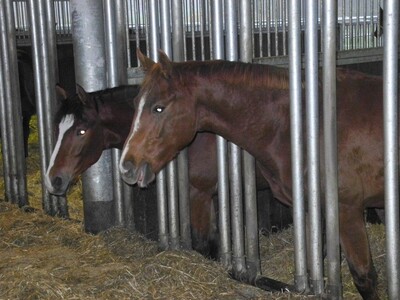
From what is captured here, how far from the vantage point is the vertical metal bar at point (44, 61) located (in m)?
4.88

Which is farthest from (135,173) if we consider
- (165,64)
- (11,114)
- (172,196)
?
(11,114)

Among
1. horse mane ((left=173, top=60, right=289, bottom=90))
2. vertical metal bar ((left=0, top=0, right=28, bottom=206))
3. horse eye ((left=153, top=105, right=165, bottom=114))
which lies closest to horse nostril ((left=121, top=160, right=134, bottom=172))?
horse eye ((left=153, top=105, right=165, bottom=114))

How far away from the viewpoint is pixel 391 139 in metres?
2.80

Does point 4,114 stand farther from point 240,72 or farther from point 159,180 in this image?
point 240,72

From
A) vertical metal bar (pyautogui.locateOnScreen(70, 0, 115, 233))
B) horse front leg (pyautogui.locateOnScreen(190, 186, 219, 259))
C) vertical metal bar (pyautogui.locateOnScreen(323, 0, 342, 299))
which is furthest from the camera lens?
horse front leg (pyautogui.locateOnScreen(190, 186, 219, 259))

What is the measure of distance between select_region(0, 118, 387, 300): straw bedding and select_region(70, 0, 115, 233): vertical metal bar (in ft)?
0.51

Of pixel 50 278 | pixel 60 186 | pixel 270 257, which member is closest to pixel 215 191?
pixel 270 257

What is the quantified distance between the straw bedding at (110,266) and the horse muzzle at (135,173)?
1.86 ft

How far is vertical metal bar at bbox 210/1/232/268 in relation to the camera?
11.6ft

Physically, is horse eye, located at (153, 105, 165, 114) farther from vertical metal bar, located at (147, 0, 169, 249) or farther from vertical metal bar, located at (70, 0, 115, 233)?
vertical metal bar, located at (70, 0, 115, 233)

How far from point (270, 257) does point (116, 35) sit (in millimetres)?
2011

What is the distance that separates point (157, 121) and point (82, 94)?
3.21 ft

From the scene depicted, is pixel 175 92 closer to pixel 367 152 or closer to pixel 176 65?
pixel 176 65

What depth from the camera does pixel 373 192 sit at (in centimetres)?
334
